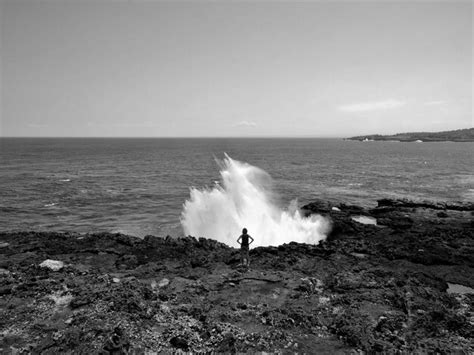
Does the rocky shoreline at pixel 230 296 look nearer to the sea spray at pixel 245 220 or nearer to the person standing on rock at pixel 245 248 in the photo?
the person standing on rock at pixel 245 248

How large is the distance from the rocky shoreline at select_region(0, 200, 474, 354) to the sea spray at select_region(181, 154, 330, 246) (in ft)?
16.6

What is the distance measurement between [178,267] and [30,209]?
24.5 m

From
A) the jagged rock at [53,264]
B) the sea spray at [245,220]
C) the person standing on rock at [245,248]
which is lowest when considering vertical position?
the sea spray at [245,220]

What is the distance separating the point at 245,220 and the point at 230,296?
46.8 ft

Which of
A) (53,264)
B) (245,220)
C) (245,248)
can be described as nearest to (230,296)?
(245,248)

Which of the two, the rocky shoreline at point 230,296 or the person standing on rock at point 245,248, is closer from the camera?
the rocky shoreline at point 230,296

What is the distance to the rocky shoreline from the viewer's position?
8.40 meters

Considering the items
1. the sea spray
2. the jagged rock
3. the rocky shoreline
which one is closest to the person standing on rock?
the rocky shoreline

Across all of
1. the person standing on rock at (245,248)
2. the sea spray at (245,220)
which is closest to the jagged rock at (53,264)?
the person standing on rock at (245,248)

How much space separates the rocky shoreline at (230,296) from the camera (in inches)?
331

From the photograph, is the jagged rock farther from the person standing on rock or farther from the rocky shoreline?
the person standing on rock

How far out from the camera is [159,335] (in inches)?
339

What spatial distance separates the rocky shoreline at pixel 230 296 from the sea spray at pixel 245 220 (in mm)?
5074

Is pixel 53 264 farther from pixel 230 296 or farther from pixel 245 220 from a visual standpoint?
pixel 245 220
